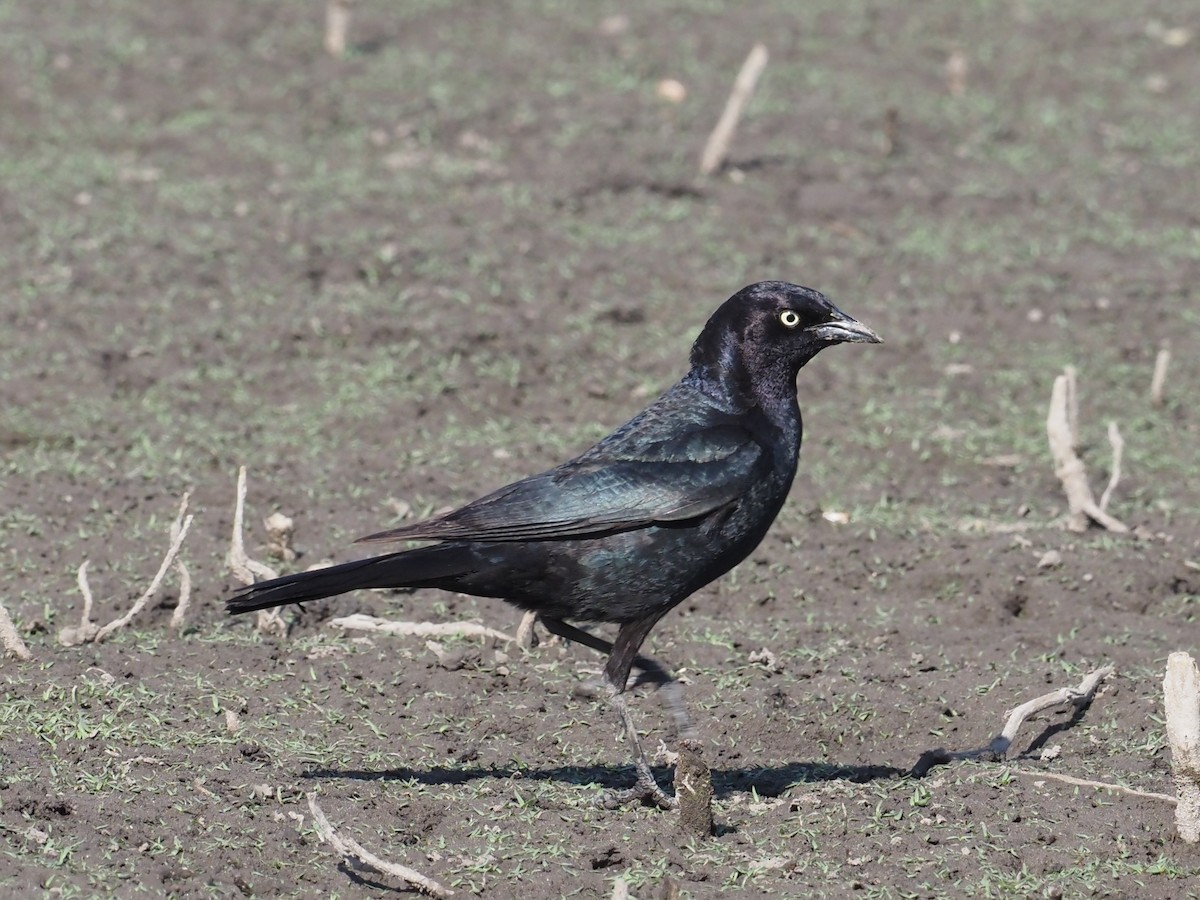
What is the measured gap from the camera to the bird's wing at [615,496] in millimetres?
5168

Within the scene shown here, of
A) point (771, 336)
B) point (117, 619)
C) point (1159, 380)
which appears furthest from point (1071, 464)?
point (117, 619)

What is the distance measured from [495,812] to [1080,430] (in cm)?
444

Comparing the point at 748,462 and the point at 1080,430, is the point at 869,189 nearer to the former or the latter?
the point at 1080,430

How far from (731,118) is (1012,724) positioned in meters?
5.59

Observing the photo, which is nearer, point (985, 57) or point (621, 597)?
point (621, 597)

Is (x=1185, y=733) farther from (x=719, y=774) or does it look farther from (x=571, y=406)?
(x=571, y=406)

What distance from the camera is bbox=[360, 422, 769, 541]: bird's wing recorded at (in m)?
5.17

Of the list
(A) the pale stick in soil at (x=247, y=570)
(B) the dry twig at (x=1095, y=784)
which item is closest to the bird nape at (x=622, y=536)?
(A) the pale stick in soil at (x=247, y=570)

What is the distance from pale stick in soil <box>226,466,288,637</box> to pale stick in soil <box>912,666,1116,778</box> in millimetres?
2187

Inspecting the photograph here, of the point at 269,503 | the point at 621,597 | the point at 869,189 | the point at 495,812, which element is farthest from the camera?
the point at 869,189

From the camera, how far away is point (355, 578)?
4980 mm

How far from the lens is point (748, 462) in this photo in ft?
17.3

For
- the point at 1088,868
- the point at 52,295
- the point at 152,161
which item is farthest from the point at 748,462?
the point at 152,161

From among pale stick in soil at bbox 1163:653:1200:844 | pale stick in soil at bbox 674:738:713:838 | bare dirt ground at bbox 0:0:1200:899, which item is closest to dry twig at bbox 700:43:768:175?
bare dirt ground at bbox 0:0:1200:899
